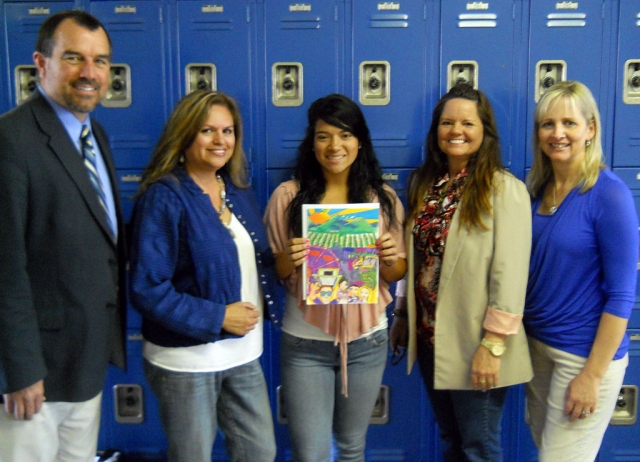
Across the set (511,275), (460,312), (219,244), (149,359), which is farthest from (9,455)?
(511,275)

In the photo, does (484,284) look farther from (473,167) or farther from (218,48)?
(218,48)

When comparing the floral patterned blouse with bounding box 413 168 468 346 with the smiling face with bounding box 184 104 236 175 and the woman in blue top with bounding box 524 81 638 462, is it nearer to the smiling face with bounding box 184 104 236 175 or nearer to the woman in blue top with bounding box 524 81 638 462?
the woman in blue top with bounding box 524 81 638 462

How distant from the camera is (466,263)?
1.93m

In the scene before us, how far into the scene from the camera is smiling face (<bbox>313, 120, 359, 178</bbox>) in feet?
6.65

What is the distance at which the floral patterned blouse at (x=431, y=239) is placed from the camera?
2010mm

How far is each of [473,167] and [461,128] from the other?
6.4 inches

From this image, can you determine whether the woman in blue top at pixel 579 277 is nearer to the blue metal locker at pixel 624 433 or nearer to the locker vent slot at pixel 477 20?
the locker vent slot at pixel 477 20

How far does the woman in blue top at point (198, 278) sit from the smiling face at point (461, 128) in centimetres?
84

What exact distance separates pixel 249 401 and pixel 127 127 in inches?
64.4

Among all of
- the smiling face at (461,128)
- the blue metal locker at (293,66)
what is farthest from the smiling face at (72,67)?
the smiling face at (461,128)

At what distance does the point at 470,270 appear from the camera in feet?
6.31

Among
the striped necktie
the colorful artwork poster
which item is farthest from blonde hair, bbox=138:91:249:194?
the colorful artwork poster

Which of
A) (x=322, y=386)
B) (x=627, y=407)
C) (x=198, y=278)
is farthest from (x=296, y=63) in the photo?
(x=627, y=407)

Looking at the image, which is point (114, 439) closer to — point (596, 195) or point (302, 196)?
point (302, 196)
